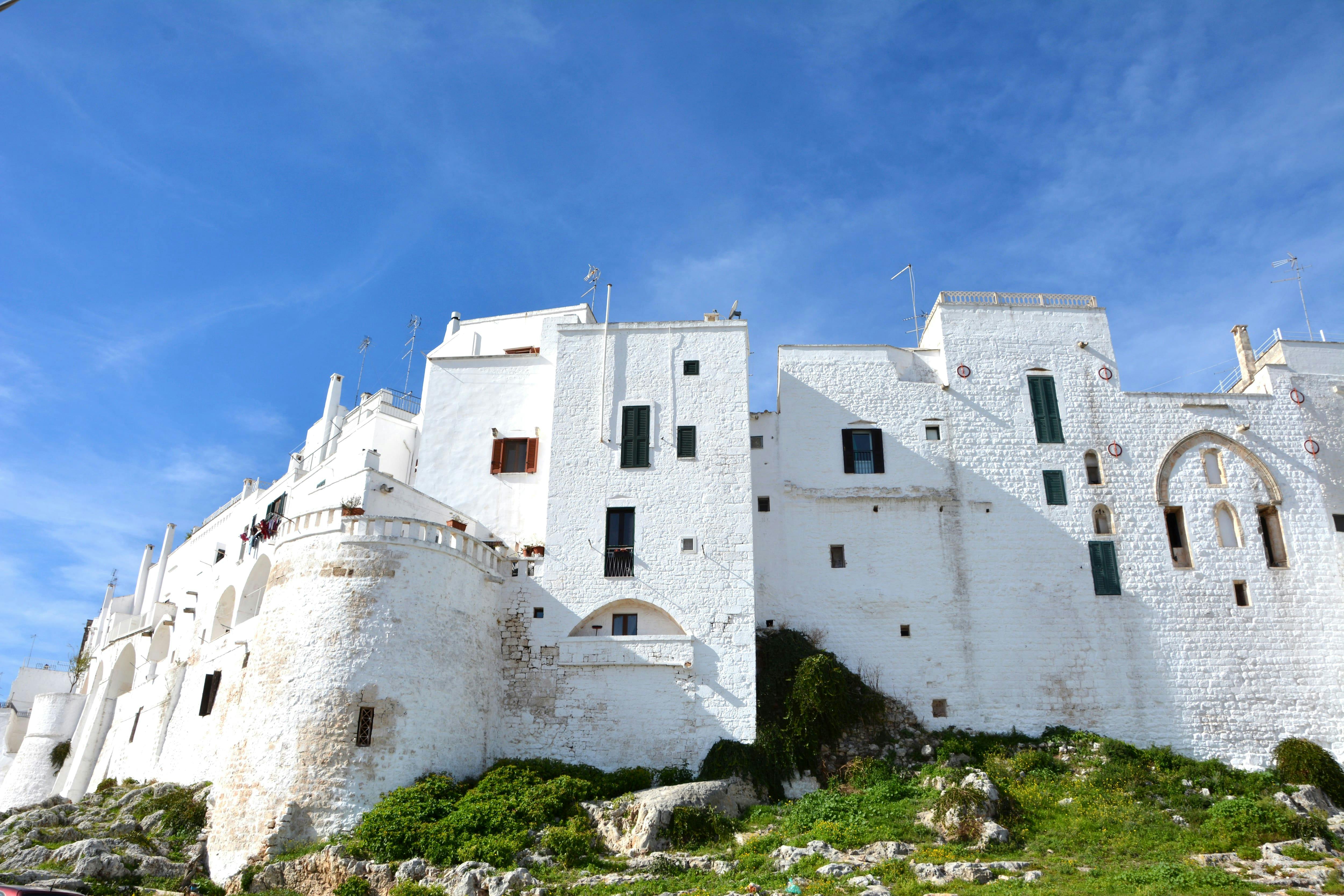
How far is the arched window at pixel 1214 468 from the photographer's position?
3139 centimetres

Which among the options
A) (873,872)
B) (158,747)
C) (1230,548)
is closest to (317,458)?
(158,747)

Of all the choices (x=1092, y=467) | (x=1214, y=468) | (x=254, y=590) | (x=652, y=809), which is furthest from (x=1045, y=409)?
(x=254, y=590)

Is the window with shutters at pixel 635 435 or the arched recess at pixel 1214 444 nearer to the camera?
the window with shutters at pixel 635 435

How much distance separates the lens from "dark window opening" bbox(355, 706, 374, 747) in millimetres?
23047

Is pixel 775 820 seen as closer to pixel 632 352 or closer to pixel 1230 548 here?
pixel 632 352

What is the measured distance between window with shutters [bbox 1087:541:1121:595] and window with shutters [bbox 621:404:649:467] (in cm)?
1399

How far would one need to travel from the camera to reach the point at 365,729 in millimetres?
23250

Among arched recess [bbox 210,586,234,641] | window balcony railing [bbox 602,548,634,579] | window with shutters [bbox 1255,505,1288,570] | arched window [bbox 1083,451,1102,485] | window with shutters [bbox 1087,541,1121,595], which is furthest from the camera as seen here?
arched recess [bbox 210,586,234,641]

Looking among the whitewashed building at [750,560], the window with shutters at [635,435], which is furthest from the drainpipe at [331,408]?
the window with shutters at [635,435]

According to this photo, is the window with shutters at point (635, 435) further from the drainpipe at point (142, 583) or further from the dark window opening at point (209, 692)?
the drainpipe at point (142, 583)

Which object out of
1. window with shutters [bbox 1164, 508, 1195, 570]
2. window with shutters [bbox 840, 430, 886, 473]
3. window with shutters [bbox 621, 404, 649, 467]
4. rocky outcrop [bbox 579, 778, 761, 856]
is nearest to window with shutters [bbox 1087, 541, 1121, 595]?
window with shutters [bbox 1164, 508, 1195, 570]

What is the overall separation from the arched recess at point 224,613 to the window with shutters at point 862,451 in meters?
21.1

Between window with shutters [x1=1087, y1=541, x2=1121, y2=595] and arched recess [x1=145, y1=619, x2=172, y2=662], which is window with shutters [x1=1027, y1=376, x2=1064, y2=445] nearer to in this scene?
window with shutters [x1=1087, y1=541, x2=1121, y2=595]

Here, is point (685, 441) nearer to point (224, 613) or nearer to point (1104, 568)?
point (1104, 568)
